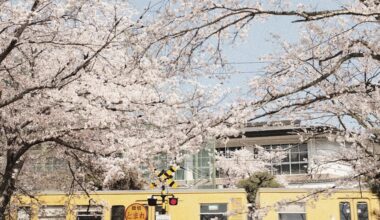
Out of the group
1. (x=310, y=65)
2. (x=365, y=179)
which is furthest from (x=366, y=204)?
(x=310, y=65)

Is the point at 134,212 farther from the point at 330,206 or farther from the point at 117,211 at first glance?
the point at 330,206

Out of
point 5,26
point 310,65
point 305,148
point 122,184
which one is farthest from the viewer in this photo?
point 305,148

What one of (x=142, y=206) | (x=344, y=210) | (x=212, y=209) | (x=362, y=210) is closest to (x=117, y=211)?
(x=142, y=206)

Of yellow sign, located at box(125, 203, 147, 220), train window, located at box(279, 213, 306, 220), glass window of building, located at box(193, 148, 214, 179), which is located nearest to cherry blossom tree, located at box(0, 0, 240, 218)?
yellow sign, located at box(125, 203, 147, 220)

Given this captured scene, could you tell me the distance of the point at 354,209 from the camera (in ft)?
43.1

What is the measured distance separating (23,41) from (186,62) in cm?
233

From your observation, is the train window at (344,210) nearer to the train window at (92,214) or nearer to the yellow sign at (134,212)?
the yellow sign at (134,212)

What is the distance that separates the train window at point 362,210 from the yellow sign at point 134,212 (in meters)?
5.62

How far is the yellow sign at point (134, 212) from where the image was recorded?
13219mm

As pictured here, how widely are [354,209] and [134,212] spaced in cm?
576

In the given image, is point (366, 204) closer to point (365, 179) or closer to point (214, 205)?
point (214, 205)

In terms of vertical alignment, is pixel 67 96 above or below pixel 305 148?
below

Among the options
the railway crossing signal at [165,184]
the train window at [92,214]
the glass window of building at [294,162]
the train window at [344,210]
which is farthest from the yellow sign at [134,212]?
the glass window of building at [294,162]

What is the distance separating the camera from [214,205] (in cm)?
1366
